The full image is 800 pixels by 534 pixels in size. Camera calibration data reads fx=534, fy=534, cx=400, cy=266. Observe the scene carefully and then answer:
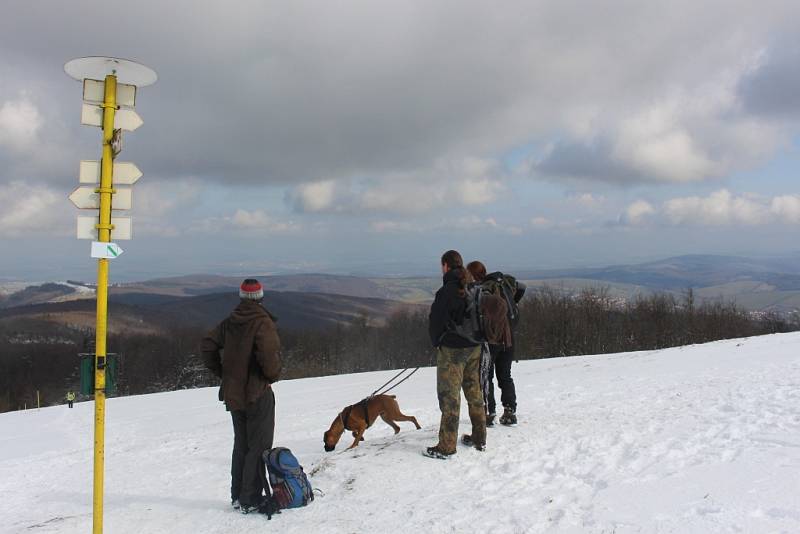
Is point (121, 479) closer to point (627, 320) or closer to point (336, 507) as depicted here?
point (336, 507)

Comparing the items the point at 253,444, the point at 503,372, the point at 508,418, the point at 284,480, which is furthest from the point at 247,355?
the point at 508,418

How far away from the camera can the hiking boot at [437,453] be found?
6.30 meters

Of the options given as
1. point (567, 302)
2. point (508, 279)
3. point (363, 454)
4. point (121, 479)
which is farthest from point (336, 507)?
point (567, 302)

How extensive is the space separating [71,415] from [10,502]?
1781 cm

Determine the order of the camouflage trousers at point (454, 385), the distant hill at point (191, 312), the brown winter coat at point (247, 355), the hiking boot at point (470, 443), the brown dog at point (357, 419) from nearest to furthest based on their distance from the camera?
the brown winter coat at point (247, 355), the camouflage trousers at point (454, 385), the hiking boot at point (470, 443), the brown dog at point (357, 419), the distant hill at point (191, 312)

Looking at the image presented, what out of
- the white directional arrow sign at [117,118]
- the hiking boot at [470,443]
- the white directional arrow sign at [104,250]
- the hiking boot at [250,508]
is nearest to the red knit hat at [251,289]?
the white directional arrow sign at [104,250]

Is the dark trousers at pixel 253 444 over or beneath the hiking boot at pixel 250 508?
over

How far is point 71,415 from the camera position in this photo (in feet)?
73.9

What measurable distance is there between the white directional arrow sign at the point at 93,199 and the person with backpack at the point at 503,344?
161 inches

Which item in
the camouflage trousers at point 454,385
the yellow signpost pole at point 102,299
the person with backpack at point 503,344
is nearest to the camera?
the yellow signpost pole at point 102,299

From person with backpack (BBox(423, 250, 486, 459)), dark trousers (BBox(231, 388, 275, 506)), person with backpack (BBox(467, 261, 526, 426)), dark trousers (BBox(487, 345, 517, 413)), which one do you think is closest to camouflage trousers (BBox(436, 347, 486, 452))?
person with backpack (BBox(423, 250, 486, 459))

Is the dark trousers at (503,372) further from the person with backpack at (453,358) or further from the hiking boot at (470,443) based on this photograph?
the person with backpack at (453,358)

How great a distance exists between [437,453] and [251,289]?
2.98 metres

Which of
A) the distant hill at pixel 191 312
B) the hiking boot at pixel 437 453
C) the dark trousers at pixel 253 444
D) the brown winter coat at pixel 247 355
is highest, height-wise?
the brown winter coat at pixel 247 355
